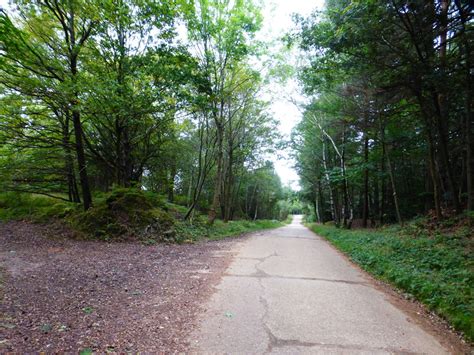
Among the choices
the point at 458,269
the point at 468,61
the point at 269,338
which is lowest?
the point at 269,338

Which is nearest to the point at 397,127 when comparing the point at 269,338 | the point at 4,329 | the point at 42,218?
the point at 269,338

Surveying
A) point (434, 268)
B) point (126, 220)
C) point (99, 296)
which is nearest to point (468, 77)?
point (434, 268)

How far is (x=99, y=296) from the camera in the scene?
4004 mm

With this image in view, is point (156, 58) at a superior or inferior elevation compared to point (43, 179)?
superior

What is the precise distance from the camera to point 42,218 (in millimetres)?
10734

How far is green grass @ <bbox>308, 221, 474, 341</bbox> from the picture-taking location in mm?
3859

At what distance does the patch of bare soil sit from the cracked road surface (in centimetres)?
38

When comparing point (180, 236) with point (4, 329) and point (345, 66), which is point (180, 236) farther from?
point (345, 66)

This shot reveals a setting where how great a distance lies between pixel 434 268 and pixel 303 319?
3962mm

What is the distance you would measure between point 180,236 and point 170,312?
632 centimetres

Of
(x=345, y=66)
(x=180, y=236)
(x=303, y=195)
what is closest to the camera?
(x=345, y=66)

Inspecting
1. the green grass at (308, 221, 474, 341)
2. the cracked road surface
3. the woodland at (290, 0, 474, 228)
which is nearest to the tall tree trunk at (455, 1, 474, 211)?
the woodland at (290, 0, 474, 228)

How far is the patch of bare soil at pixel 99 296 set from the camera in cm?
280

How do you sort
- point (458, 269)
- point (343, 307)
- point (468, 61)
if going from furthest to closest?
point (468, 61)
point (458, 269)
point (343, 307)
